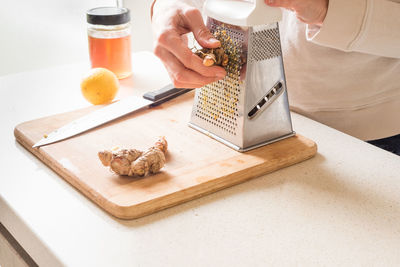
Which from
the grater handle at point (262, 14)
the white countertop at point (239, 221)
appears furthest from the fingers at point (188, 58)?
the white countertop at point (239, 221)

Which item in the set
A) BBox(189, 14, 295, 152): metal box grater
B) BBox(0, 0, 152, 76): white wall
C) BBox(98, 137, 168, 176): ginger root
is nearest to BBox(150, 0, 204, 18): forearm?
BBox(189, 14, 295, 152): metal box grater

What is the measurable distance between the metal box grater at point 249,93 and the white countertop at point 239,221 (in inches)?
4.2

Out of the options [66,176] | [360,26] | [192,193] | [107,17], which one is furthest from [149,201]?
[107,17]

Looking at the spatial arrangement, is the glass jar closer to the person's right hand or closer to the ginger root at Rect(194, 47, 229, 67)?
the person's right hand

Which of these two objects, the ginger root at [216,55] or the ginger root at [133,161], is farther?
the ginger root at [216,55]

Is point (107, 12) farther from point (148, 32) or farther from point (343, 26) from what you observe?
point (148, 32)

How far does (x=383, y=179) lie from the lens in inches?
40.8

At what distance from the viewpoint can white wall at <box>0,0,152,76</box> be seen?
207 centimetres

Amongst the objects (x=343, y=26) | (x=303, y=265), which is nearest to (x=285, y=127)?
(x=343, y=26)

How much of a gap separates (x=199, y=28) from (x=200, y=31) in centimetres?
1

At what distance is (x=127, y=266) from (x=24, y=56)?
1627 mm

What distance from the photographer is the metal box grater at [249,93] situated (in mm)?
1046

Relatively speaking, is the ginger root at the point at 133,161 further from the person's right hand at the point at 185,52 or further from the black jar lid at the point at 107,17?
the black jar lid at the point at 107,17

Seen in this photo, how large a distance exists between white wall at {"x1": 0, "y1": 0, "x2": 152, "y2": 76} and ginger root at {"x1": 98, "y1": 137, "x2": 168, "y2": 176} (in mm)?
1343
